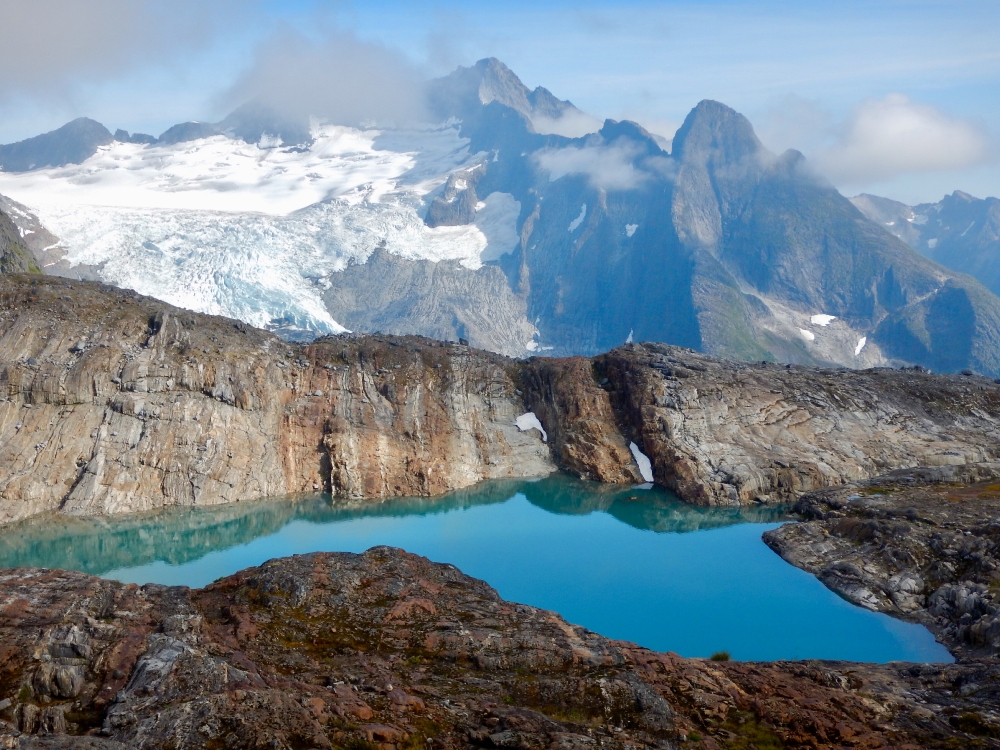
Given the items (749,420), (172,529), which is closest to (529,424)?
(749,420)

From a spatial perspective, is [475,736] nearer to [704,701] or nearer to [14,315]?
[704,701]

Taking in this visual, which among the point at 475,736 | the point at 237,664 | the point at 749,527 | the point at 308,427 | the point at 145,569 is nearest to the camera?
the point at 475,736

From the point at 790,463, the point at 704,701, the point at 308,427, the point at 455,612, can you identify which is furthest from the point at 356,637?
Result: the point at 790,463

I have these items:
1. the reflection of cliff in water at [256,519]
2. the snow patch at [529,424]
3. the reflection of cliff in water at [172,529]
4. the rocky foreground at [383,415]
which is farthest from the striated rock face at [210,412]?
the reflection of cliff in water at [256,519]

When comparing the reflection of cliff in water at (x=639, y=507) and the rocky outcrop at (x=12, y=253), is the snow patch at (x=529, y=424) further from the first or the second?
the rocky outcrop at (x=12, y=253)

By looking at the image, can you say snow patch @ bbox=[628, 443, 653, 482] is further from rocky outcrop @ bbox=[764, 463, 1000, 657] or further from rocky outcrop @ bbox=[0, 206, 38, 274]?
rocky outcrop @ bbox=[0, 206, 38, 274]

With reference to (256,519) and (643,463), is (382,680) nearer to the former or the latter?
(256,519)
